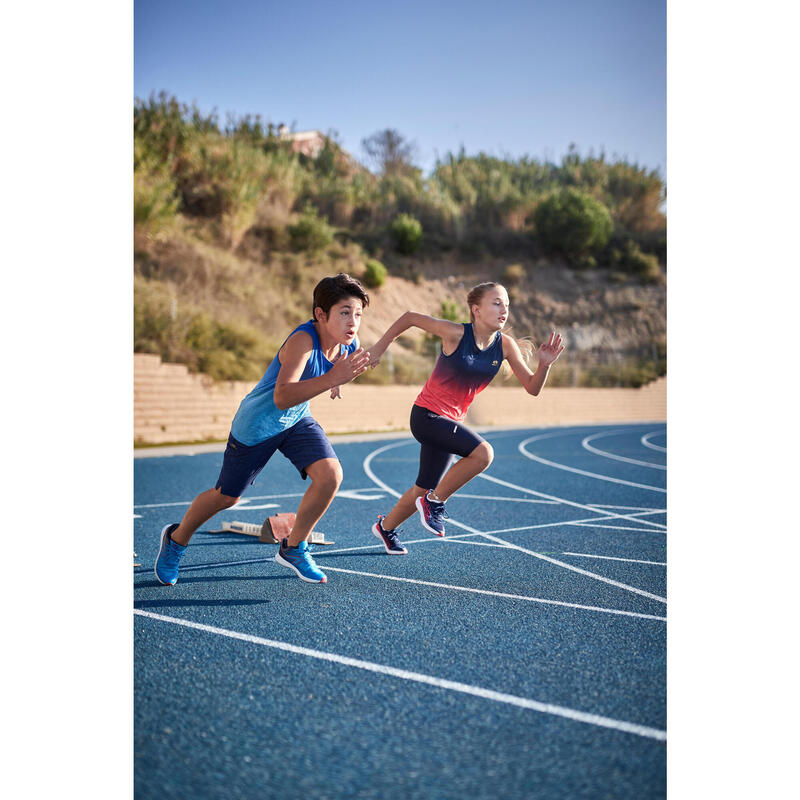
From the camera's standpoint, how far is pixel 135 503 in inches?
343

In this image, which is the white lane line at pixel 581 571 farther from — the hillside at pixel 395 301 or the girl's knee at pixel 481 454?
the hillside at pixel 395 301

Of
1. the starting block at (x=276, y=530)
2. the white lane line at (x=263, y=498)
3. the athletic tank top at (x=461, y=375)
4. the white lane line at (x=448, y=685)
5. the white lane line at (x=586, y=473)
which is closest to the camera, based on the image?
the white lane line at (x=448, y=685)

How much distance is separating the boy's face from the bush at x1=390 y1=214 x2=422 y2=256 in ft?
109

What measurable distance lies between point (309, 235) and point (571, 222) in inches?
596

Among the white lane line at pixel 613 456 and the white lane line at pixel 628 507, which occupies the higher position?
the white lane line at pixel 613 456

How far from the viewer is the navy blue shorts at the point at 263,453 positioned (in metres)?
4.46

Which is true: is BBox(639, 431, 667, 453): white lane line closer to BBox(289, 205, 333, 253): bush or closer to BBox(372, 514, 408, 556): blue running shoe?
BBox(372, 514, 408, 556): blue running shoe

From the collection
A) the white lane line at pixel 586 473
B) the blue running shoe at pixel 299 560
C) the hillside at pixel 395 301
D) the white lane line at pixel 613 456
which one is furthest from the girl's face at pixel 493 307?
the hillside at pixel 395 301

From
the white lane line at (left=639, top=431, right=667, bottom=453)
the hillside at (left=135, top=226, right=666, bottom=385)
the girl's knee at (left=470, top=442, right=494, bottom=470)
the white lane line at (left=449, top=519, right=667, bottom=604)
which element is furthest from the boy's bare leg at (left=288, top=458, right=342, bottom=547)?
the hillside at (left=135, top=226, right=666, bottom=385)

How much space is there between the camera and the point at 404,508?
17.7ft

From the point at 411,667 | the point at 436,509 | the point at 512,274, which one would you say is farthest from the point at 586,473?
the point at 512,274
